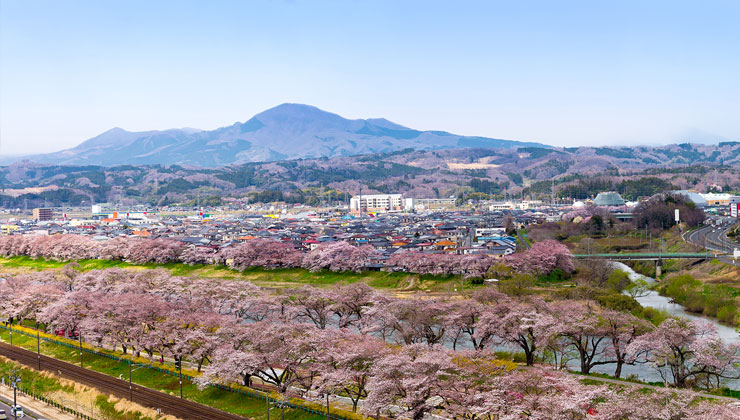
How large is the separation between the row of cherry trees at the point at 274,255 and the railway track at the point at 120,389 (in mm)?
24756

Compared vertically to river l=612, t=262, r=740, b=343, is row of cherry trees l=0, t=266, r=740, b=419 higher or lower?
higher

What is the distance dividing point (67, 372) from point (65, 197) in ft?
483

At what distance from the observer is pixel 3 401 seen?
26.0 metres

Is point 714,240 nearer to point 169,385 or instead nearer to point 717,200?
point 169,385

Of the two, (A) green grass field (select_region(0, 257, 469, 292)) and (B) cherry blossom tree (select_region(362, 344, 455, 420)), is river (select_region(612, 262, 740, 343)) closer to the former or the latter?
(A) green grass field (select_region(0, 257, 469, 292))

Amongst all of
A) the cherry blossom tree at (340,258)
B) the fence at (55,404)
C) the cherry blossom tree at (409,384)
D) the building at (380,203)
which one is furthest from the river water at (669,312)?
the building at (380,203)

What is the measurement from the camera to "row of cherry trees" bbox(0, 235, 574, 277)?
155 feet

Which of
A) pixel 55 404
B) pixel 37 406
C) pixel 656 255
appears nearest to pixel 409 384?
pixel 55 404

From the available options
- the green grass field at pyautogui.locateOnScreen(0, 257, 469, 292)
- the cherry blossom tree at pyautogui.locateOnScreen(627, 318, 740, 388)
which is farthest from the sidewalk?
the green grass field at pyautogui.locateOnScreen(0, 257, 469, 292)

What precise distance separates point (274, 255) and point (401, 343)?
29.8 metres

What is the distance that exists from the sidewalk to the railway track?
1.79 metres

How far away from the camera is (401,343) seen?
28.2 m

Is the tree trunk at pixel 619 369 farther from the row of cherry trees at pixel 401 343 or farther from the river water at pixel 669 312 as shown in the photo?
the river water at pixel 669 312

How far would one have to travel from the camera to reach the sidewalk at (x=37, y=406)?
24375 mm
